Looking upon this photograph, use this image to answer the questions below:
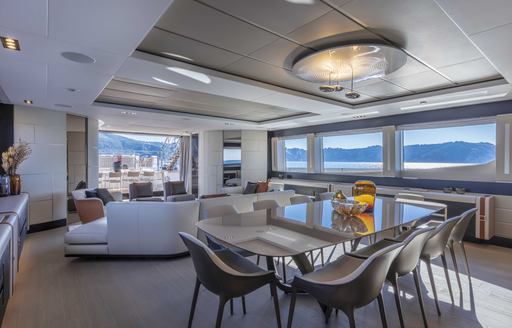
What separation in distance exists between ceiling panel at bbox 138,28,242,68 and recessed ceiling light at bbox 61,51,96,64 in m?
0.48

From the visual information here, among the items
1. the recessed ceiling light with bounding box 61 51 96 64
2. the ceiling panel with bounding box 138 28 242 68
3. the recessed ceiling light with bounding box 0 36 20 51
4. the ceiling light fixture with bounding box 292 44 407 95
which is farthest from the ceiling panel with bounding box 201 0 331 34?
the recessed ceiling light with bounding box 0 36 20 51

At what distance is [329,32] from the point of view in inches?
89.8

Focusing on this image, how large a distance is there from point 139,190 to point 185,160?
11.9 ft

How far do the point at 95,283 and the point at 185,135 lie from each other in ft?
25.2

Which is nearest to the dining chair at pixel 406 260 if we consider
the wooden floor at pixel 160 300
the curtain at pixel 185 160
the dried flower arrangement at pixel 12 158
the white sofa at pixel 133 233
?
the wooden floor at pixel 160 300

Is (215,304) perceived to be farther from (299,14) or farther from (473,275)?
(473,275)

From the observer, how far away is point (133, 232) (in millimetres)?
3510

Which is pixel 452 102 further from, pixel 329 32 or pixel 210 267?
pixel 210 267

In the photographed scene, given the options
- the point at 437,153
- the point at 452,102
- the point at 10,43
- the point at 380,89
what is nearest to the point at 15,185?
the point at 10,43

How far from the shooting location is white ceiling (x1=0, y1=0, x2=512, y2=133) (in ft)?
5.88

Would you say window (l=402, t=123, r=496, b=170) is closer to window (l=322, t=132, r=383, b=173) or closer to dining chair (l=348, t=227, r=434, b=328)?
window (l=322, t=132, r=383, b=173)

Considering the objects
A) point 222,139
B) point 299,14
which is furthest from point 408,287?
point 222,139

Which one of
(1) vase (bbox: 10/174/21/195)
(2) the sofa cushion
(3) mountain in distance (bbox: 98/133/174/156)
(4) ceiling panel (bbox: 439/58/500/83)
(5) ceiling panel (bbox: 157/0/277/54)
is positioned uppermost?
(5) ceiling panel (bbox: 157/0/277/54)

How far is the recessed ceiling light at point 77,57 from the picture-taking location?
7.77 ft
